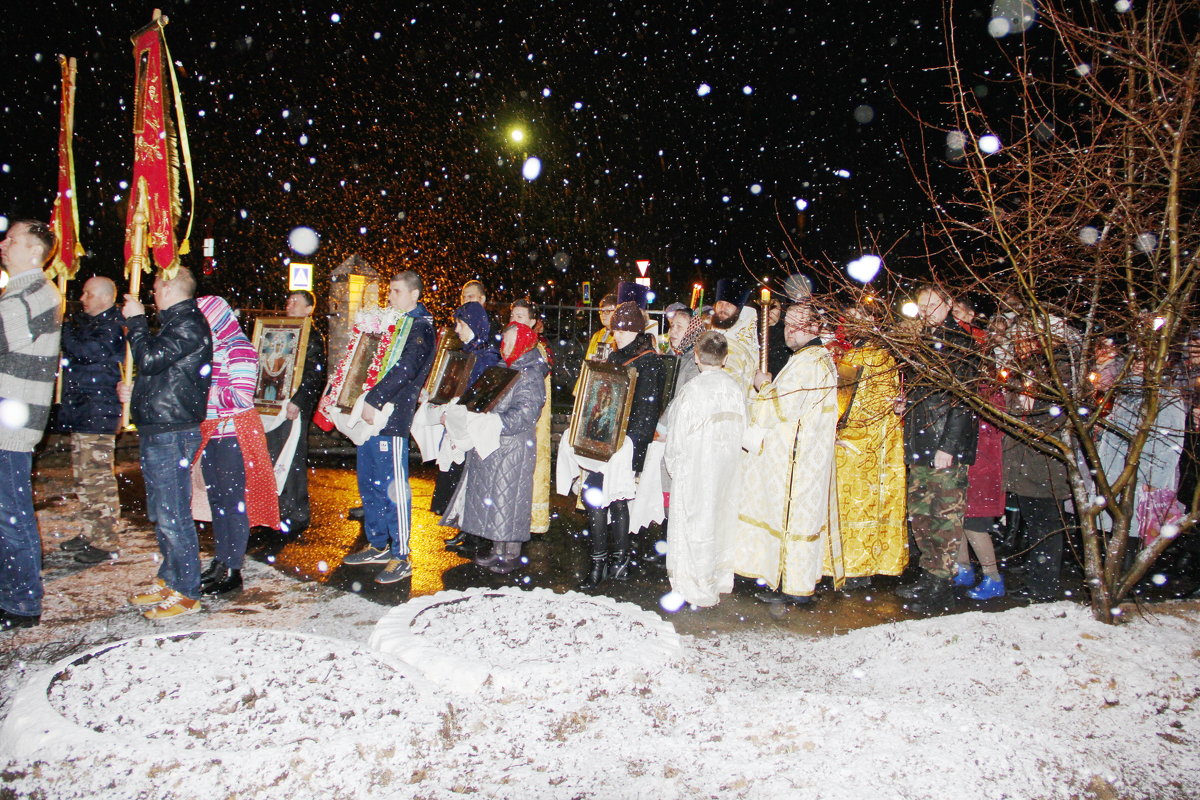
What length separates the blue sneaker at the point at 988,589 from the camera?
5133 millimetres

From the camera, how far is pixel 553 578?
5371 mm

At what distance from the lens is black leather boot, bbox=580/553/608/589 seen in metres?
5.14

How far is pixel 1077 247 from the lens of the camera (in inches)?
150

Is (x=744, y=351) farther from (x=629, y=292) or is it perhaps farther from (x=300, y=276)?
(x=300, y=276)

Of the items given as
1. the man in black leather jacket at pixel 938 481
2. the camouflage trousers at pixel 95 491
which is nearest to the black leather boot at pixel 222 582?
the camouflage trousers at pixel 95 491

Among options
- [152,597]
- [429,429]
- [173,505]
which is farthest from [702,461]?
[152,597]

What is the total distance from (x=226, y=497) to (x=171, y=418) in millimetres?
718

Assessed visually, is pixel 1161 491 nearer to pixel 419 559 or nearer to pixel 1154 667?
pixel 1154 667

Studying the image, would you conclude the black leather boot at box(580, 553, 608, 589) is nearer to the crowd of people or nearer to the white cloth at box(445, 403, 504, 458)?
the crowd of people

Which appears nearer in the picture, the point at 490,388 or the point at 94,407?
the point at 94,407

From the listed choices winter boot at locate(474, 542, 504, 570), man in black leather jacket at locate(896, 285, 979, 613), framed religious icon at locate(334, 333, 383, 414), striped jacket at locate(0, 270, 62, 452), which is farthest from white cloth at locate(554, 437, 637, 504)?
striped jacket at locate(0, 270, 62, 452)

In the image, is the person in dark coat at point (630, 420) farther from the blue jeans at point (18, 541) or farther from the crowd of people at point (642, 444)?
the blue jeans at point (18, 541)

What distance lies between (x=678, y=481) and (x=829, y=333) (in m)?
1.43

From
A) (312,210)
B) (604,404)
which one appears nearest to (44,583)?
(604,404)
